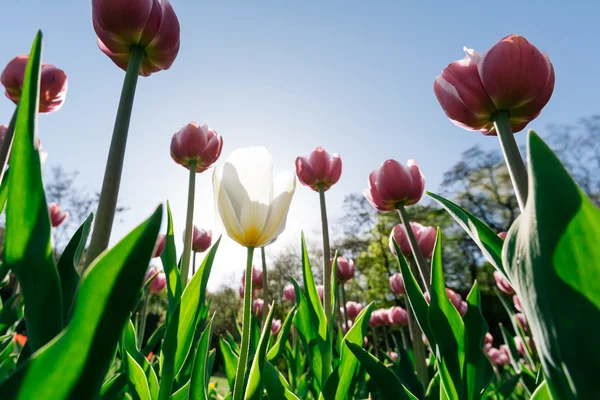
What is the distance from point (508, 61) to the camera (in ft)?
2.21

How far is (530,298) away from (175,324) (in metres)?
0.55

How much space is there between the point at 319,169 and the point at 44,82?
3.88ft

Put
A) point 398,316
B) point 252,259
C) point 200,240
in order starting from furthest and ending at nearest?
1. point 398,316
2. point 200,240
3. point 252,259

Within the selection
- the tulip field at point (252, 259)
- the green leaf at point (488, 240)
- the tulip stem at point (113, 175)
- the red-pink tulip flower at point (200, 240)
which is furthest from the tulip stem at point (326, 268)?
the red-pink tulip flower at point (200, 240)

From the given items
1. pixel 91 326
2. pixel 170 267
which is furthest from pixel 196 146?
pixel 91 326

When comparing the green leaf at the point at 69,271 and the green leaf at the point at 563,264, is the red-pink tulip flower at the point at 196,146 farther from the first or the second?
the green leaf at the point at 563,264

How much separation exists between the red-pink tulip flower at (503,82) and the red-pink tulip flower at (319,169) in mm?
1152

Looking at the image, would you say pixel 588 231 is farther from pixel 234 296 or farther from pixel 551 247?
pixel 234 296

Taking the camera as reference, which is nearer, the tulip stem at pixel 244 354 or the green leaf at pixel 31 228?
the green leaf at pixel 31 228

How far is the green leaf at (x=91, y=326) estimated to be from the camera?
11.5 inches

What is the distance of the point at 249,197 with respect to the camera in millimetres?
825

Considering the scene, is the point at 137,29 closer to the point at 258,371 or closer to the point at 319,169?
the point at 258,371

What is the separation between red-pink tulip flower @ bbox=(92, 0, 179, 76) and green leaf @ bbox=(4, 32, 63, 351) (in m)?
0.37

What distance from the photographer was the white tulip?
0.82 meters
